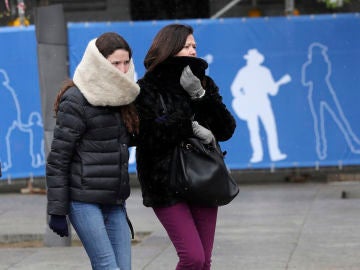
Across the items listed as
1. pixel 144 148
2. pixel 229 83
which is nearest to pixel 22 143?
pixel 229 83

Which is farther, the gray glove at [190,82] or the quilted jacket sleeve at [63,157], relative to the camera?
the gray glove at [190,82]

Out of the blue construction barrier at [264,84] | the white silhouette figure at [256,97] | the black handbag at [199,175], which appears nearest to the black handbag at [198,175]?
the black handbag at [199,175]

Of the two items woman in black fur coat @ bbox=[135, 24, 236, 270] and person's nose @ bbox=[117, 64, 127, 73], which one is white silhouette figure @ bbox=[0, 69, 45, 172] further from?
person's nose @ bbox=[117, 64, 127, 73]

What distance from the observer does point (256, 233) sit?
8672mm

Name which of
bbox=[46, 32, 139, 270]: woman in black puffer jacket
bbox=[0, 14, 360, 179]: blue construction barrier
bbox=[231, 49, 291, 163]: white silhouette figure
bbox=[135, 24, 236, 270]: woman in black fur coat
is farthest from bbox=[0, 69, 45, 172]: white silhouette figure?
bbox=[46, 32, 139, 270]: woman in black puffer jacket

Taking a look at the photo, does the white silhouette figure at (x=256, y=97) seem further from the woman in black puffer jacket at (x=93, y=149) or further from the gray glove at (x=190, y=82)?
the woman in black puffer jacket at (x=93, y=149)

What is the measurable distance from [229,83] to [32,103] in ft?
8.60

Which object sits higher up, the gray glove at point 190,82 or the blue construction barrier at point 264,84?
the gray glove at point 190,82

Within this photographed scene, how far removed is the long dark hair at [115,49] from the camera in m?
4.74

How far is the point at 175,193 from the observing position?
16.0 ft

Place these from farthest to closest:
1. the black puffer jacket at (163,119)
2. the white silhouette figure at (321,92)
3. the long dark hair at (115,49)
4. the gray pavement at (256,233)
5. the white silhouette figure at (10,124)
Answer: the white silhouette figure at (321,92), the white silhouette figure at (10,124), the gray pavement at (256,233), the black puffer jacket at (163,119), the long dark hair at (115,49)

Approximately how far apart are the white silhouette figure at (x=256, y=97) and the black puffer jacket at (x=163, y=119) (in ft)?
23.8

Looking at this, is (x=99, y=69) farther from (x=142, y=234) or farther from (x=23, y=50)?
(x=23, y=50)

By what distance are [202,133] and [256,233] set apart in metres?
3.94
